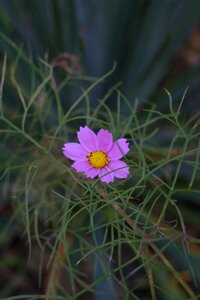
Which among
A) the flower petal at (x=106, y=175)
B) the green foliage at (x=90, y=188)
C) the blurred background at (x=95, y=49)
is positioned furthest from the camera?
the blurred background at (x=95, y=49)

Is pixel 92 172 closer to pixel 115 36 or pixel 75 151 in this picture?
pixel 75 151

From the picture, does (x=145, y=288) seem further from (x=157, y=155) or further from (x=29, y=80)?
(x=29, y=80)

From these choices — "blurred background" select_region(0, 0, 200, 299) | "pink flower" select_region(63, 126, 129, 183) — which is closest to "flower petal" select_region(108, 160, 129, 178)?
"pink flower" select_region(63, 126, 129, 183)

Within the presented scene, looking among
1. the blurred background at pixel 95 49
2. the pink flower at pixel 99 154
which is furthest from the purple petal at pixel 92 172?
the blurred background at pixel 95 49

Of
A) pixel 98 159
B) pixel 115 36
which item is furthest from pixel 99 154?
pixel 115 36

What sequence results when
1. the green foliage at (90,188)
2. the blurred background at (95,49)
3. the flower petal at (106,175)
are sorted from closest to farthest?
the flower petal at (106,175) < the green foliage at (90,188) < the blurred background at (95,49)

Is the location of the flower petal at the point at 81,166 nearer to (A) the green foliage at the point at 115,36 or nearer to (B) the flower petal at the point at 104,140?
(B) the flower petal at the point at 104,140
